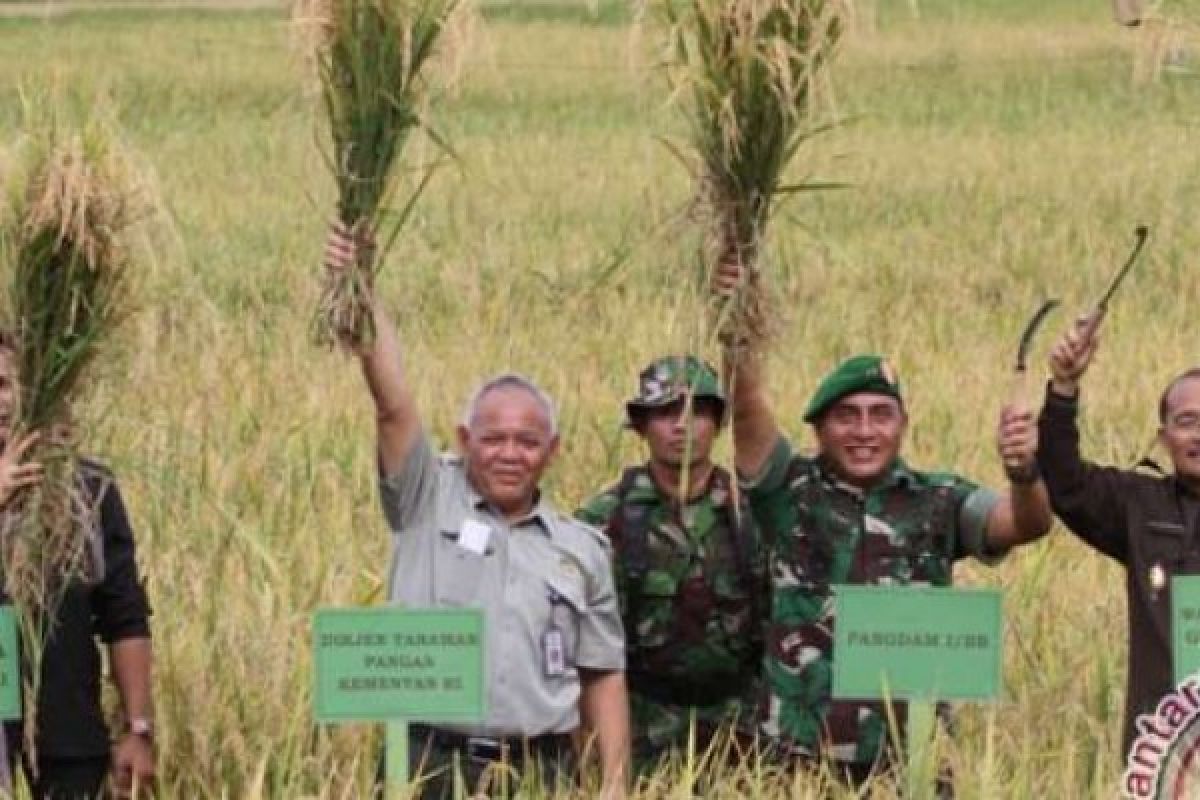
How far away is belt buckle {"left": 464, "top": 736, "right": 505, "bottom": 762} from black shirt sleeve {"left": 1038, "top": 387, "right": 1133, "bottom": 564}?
107cm

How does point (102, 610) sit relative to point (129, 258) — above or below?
below

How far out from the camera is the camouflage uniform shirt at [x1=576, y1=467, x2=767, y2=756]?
17.3ft

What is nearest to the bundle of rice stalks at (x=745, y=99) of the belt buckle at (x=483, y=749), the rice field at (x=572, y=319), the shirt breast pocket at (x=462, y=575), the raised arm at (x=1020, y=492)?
the rice field at (x=572, y=319)

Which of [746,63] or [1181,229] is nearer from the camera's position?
[746,63]

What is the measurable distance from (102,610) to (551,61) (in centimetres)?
2102

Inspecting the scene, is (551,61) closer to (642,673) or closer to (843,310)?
(843,310)

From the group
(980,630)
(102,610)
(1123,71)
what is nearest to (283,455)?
(102,610)

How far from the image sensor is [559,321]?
9.88 metres

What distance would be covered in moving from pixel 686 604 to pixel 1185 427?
970mm

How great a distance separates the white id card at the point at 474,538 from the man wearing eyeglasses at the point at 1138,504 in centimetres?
99

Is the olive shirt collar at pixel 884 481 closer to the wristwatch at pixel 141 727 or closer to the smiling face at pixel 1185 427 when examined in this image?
the smiling face at pixel 1185 427

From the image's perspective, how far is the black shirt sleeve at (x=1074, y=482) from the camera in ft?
16.4

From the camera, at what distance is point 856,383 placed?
5164mm

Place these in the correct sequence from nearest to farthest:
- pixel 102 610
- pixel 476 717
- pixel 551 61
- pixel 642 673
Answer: pixel 476 717 < pixel 102 610 < pixel 642 673 < pixel 551 61
